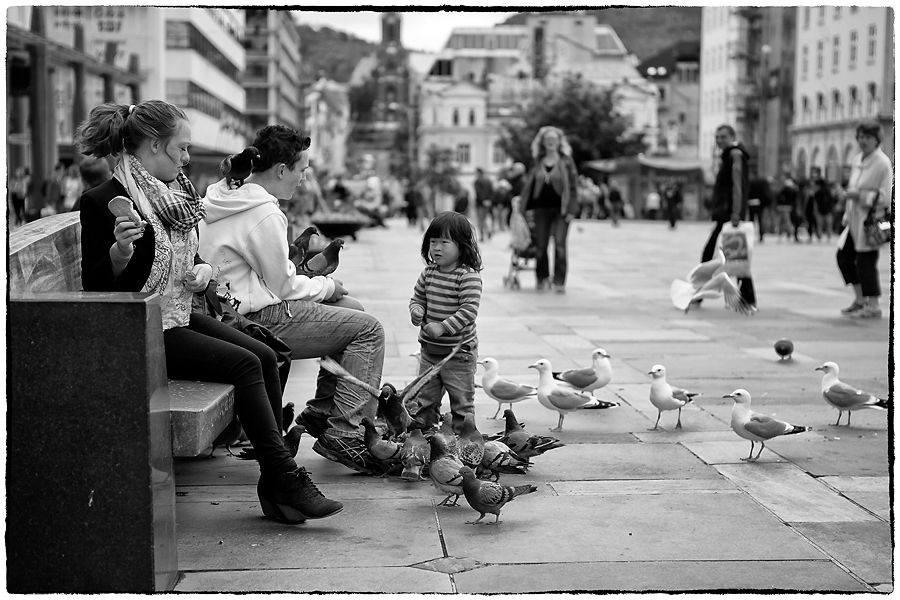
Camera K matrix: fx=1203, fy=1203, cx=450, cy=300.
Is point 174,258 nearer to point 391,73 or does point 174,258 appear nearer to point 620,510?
point 620,510

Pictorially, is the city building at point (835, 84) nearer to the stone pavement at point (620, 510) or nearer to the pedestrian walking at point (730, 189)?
the pedestrian walking at point (730, 189)

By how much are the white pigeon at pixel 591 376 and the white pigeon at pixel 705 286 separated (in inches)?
153

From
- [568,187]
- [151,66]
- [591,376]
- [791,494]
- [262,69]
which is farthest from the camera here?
[262,69]

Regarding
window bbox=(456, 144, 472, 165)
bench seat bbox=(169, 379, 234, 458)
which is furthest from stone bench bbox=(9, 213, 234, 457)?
window bbox=(456, 144, 472, 165)

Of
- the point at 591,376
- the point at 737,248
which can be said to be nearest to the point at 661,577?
the point at 591,376

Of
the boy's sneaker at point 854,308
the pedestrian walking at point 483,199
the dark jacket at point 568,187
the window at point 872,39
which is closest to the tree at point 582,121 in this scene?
the window at point 872,39

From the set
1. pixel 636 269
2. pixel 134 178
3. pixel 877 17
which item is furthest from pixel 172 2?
pixel 877 17

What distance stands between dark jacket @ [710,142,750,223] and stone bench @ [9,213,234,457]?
929 cm

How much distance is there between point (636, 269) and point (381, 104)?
570 ft

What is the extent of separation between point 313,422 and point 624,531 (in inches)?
68.8

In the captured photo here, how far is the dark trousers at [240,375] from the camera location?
14.9 ft

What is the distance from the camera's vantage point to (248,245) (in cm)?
529

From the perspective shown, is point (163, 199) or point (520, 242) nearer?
point (163, 199)

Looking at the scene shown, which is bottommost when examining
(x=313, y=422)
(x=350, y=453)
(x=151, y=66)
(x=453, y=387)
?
(x=350, y=453)
